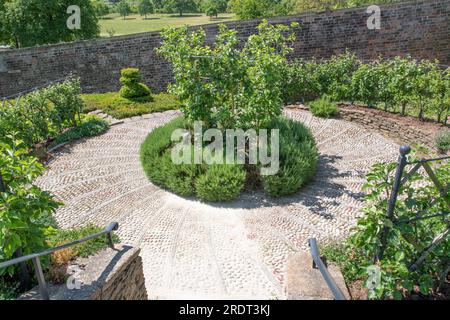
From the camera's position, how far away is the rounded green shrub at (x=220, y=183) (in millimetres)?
6191

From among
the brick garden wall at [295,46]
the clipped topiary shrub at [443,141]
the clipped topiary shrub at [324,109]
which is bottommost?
the clipped topiary shrub at [443,141]

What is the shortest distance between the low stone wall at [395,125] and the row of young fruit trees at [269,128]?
1.24ft

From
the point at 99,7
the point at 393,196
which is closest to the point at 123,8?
the point at 99,7

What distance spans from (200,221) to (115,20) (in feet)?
179

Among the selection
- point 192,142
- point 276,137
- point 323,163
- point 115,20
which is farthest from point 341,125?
point 115,20

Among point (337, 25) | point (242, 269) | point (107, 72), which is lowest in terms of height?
point (242, 269)

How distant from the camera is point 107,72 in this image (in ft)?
49.5

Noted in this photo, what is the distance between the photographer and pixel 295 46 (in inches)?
589

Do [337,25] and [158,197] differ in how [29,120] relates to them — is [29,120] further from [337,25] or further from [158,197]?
[337,25]

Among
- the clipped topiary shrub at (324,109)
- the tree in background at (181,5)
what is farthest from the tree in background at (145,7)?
the clipped topiary shrub at (324,109)

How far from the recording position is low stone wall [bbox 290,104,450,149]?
26.9 ft

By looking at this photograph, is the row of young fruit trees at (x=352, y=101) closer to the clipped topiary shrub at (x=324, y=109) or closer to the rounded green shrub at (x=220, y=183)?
the rounded green shrub at (x=220, y=183)

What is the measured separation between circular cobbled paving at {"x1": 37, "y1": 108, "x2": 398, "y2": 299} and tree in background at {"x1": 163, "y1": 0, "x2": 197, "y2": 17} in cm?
4780

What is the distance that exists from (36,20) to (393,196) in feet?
63.9
